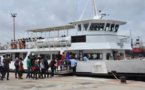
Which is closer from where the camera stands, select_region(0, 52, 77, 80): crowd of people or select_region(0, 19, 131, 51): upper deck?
select_region(0, 52, 77, 80): crowd of people

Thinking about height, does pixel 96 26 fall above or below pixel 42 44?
above

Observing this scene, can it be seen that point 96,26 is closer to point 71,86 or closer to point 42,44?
point 42,44

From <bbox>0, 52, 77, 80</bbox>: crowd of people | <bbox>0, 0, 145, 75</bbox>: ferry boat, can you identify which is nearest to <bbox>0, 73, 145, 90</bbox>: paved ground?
<bbox>0, 52, 77, 80</bbox>: crowd of people

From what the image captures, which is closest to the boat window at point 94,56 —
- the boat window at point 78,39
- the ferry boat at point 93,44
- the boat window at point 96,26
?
the ferry boat at point 93,44

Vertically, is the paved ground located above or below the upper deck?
below

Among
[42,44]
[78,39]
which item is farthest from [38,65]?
[42,44]

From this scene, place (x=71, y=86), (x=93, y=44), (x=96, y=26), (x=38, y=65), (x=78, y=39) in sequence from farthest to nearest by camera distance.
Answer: (x=96, y=26)
(x=78, y=39)
(x=93, y=44)
(x=38, y=65)
(x=71, y=86)

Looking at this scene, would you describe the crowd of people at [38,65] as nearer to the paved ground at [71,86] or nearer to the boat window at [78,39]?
the paved ground at [71,86]

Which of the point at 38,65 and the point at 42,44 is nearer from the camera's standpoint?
the point at 38,65

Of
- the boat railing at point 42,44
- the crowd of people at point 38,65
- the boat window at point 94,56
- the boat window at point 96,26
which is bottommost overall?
the crowd of people at point 38,65

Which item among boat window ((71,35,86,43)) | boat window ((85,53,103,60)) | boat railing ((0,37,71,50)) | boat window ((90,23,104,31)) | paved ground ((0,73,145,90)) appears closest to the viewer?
paved ground ((0,73,145,90))

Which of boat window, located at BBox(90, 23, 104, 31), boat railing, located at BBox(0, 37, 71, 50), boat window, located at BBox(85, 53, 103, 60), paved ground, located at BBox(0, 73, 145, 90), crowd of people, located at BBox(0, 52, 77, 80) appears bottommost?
paved ground, located at BBox(0, 73, 145, 90)

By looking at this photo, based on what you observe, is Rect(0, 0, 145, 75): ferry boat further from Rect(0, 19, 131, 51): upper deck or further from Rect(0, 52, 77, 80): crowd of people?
Rect(0, 52, 77, 80): crowd of people

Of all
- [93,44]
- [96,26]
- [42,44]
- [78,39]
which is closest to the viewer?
[93,44]
